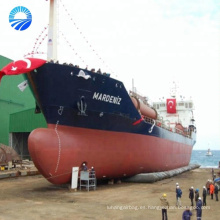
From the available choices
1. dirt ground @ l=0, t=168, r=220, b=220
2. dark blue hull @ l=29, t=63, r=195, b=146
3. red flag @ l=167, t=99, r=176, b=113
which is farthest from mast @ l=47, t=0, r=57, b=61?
red flag @ l=167, t=99, r=176, b=113

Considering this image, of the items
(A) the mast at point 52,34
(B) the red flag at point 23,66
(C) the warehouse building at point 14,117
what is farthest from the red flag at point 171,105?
(B) the red flag at point 23,66

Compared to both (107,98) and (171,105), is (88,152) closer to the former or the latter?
(107,98)

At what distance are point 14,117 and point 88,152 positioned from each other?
2511 centimetres

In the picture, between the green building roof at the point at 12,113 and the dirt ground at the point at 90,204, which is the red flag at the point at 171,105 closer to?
the green building roof at the point at 12,113

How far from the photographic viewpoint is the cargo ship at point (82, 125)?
13648 mm

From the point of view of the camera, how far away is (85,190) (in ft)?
47.4

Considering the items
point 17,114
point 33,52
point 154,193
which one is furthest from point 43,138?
point 17,114

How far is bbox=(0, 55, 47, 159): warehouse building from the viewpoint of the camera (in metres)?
36.4

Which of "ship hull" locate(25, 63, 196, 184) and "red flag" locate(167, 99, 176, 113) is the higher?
"red flag" locate(167, 99, 176, 113)

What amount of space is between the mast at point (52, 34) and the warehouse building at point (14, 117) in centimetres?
2128

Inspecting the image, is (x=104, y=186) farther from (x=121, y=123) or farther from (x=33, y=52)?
(x=33, y=52)

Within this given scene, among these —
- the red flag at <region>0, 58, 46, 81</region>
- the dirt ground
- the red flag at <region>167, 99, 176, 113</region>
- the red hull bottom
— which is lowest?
the dirt ground

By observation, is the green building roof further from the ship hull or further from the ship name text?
the ship name text

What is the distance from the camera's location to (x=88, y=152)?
48.2ft
